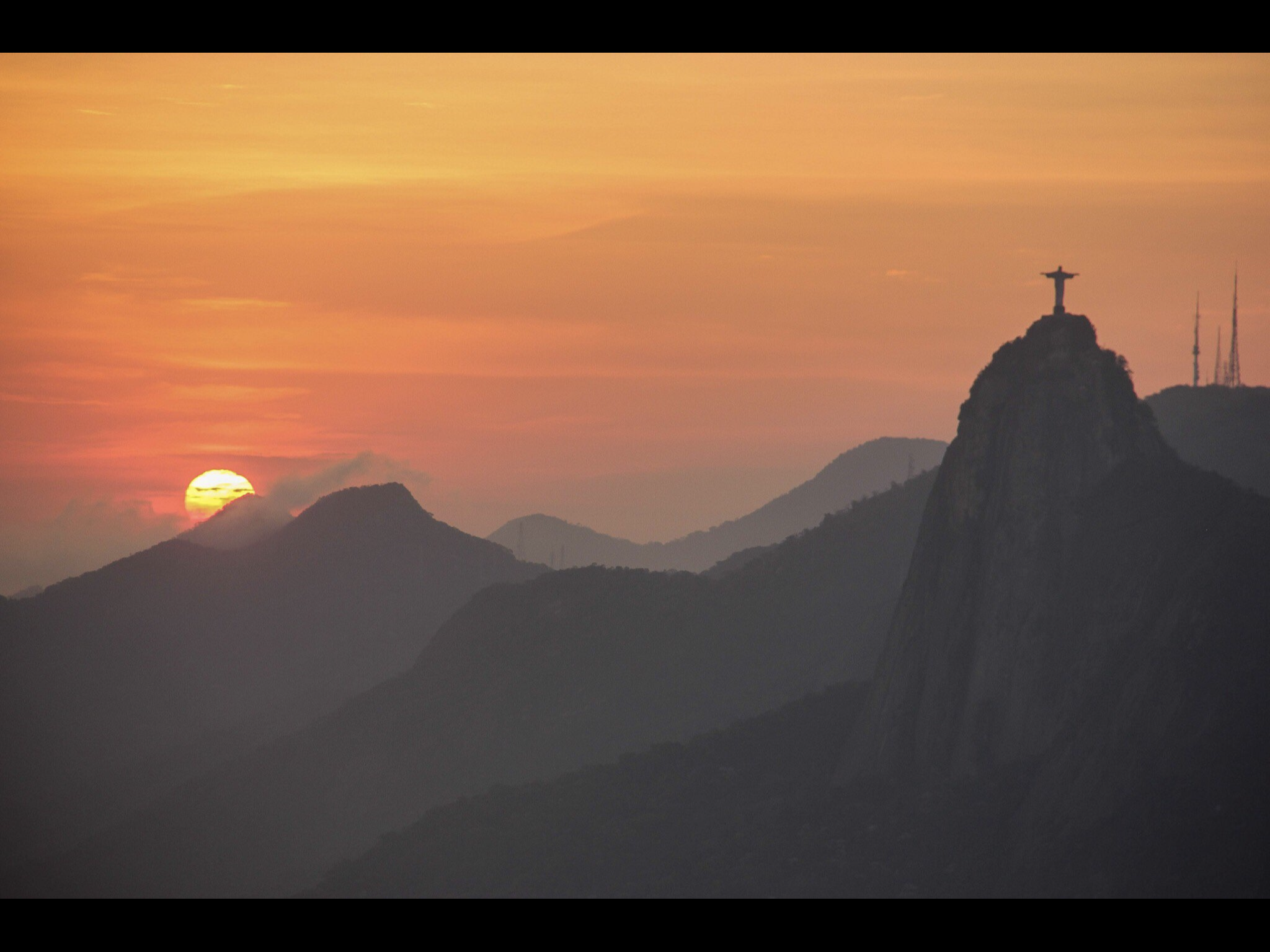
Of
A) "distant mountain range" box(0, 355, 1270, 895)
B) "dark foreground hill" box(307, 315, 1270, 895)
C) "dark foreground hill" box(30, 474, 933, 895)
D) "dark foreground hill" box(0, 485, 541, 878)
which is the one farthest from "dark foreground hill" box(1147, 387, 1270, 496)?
"dark foreground hill" box(0, 485, 541, 878)

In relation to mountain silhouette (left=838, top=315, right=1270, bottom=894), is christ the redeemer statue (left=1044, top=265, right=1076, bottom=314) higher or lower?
higher

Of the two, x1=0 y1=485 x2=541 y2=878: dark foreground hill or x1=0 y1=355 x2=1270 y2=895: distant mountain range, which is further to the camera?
x1=0 y1=485 x2=541 y2=878: dark foreground hill

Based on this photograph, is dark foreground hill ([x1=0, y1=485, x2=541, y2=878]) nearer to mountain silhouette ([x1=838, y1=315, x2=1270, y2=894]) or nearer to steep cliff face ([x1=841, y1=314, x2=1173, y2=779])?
steep cliff face ([x1=841, y1=314, x2=1173, y2=779])

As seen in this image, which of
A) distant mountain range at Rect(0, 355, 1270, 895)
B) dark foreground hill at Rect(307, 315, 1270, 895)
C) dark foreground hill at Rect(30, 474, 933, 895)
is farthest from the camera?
dark foreground hill at Rect(30, 474, 933, 895)

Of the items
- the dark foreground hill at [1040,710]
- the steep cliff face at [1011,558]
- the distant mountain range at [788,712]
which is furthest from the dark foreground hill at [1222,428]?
the dark foreground hill at [1040,710]

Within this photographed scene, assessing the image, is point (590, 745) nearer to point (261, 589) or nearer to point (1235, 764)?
point (1235, 764)

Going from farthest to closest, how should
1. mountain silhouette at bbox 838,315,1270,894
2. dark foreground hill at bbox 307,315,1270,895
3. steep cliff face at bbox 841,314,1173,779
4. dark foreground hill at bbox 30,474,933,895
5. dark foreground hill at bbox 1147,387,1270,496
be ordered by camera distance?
dark foreground hill at bbox 30,474,933,895 < dark foreground hill at bbox 1147,387,1270,496 < steep cliff face at bbox 841,314,1173,779 < dark foreground hill at bbox 307,315,1270,895 < mountain silhouette at bbox 838,315,1270,894
